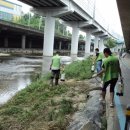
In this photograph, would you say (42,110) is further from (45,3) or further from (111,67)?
(45,3)

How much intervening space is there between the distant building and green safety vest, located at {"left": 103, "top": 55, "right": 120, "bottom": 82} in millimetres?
138288

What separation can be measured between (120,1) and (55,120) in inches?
415

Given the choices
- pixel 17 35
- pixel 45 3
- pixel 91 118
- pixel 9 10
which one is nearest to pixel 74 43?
pixel 17 35

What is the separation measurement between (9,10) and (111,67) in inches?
6007

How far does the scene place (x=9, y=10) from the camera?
159375 millimetres

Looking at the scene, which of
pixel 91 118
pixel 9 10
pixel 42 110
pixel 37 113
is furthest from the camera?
pixel 9 10

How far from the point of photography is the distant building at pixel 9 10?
497 ft

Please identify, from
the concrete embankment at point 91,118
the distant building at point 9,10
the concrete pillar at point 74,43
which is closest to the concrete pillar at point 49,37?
the concrete pillar at point 74,43

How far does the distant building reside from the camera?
497ft

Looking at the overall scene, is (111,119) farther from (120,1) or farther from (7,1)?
(7,1)

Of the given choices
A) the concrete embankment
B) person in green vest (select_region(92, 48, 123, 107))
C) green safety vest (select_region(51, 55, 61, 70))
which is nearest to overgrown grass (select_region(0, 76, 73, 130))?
the concrete embankment

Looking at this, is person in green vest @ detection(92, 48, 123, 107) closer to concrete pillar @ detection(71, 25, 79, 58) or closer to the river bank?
the river bank

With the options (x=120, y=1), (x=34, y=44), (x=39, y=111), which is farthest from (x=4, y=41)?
(x=39, y=111)

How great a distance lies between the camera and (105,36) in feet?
483
